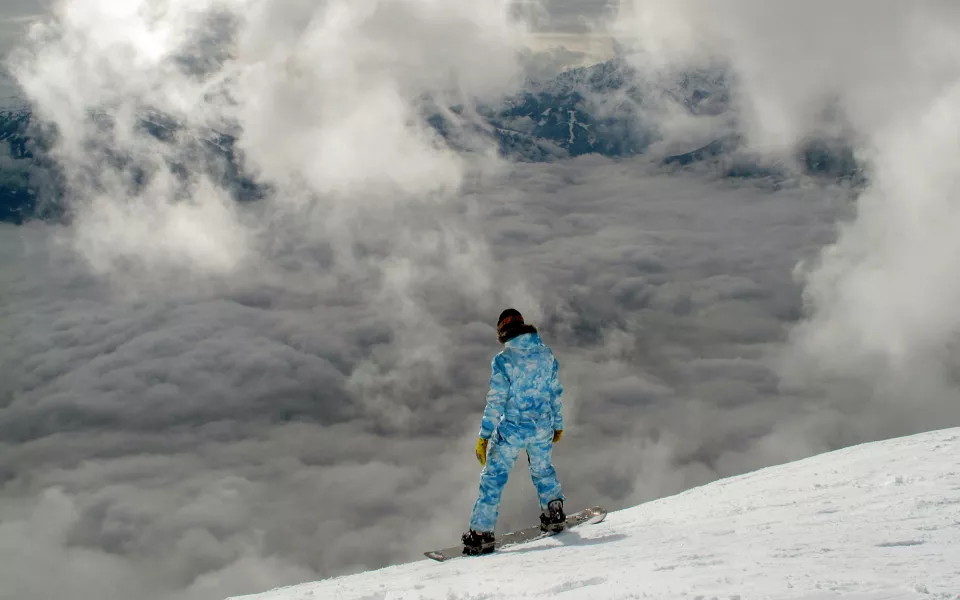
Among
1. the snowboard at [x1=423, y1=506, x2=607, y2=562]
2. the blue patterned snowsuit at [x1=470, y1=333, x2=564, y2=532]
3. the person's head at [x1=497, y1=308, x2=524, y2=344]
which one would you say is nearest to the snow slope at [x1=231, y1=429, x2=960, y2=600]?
the snowboard at [x1=423, y1=506, x2=607, y2=562]

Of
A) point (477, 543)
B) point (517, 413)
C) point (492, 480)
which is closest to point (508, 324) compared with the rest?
point (517, 413)

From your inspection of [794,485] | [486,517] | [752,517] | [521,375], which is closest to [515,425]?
[521,375]

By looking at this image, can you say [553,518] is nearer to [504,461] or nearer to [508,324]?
[504,461]

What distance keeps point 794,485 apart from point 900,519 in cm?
262

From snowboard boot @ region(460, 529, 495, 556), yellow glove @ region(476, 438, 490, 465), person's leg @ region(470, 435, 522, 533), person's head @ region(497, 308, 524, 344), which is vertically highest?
person's head @ region(497, 308, 524, 344)

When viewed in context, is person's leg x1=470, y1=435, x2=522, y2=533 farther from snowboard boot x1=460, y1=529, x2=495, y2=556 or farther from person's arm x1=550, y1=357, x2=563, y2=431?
person's arm x1=550, y1=357, x2=563, y2=431

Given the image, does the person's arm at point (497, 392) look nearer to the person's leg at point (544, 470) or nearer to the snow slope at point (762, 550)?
the person's leg at point (544, 470)

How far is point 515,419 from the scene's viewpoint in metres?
8.30

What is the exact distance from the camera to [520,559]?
709 centimetres

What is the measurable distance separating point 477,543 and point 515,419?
5.72 feet

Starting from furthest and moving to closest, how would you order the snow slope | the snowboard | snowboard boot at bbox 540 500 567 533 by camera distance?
snowboard boot at bbox 540 500 567 533 < the snowboard < the snow slope

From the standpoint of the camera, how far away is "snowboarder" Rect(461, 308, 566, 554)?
322 inches

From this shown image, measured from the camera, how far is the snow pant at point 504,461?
834 centimetres

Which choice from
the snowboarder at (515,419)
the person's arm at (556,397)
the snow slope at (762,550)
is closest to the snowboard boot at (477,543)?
the snowboarder at (515,419)
